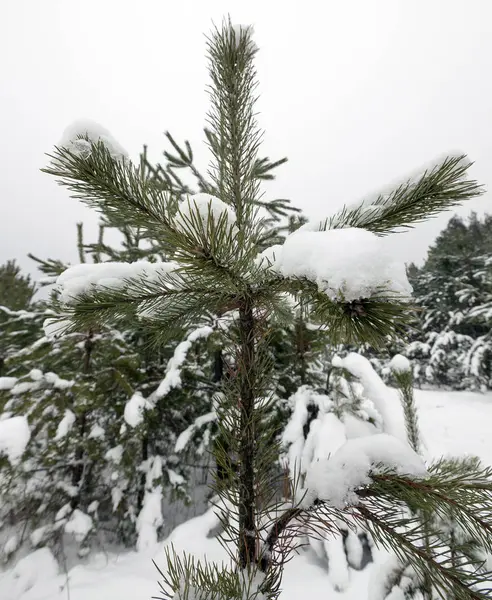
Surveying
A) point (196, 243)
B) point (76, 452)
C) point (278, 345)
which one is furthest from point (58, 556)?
point (196, 243)

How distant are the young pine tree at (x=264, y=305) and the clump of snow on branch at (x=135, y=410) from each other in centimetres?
311

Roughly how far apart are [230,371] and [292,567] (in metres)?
3.59

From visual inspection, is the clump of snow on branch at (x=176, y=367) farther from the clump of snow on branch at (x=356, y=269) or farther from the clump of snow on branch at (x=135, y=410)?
the clump of snow on branch at (x=356, y=269)

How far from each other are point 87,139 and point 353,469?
46.8 inches

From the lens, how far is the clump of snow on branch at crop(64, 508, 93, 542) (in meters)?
3.80

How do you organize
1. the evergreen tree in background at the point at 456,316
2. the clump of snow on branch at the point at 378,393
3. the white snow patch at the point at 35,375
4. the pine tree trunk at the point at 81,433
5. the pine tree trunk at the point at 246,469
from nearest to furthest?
the pine tree trunk at the point at 246,469
the clump of snow on branch at the point at 378,393
the white snow patch at the point at 35,375
the pine tree trunk at the point at 81,433
the evergreen tree in background at the point at 456,316

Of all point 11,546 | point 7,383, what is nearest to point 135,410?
point 7,383

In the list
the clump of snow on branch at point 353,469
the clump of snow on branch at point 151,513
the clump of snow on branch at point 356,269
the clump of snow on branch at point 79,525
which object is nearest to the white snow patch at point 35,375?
the clump of snow on branch at point 79,525

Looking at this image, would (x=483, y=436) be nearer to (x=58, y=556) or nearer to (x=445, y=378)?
(x=58, y=556)

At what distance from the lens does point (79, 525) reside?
3.85 metres

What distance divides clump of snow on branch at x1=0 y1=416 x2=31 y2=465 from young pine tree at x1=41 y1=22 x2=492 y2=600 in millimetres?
3375

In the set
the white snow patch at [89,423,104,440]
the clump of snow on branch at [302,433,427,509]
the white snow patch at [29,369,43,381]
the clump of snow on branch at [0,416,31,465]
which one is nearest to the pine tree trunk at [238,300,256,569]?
the clump of snow on branch at [302,433,427,509]

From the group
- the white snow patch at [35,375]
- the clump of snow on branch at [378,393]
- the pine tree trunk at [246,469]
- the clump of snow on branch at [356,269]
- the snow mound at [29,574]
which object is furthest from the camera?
the white snow patch at [35,375]

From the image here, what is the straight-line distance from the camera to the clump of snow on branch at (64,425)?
13.2 ft
